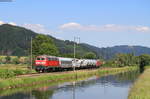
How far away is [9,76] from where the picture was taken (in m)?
52.5

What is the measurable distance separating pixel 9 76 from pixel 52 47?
223 feet

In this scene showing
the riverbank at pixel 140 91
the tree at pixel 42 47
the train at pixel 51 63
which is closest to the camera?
the riverbank at pixel 140 91

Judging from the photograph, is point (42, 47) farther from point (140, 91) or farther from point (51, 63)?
point (140, 91)

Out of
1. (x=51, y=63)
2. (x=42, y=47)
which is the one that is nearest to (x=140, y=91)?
(x=51, y=63)

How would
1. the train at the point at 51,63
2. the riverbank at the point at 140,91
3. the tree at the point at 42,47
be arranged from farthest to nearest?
A: the tree at the point at 42,47 → the train at the point at 51,63 → the riverbank at the point at 140,91

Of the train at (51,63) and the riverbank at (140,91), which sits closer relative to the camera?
the riverbank at (140,91)

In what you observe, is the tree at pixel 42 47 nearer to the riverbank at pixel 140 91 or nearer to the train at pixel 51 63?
the train at pixel 51 63

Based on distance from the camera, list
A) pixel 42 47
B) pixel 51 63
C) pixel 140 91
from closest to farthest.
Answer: pixel 140 91 → pixel 51 63 → pixel 42 47

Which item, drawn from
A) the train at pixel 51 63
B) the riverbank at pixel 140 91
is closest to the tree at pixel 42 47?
the train at pixel 51 63

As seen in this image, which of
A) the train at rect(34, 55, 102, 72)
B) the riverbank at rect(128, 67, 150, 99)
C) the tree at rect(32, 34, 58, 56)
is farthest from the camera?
the tree at rect(32, 34, 58, 56)

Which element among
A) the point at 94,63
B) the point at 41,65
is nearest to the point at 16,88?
the point at 41,65

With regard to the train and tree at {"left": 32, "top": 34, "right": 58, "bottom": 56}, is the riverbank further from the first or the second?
tree at {"left": 32, "top": 34, "right": 58, "bottom": 56}

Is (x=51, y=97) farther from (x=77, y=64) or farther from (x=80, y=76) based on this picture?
(x=77, y=64)

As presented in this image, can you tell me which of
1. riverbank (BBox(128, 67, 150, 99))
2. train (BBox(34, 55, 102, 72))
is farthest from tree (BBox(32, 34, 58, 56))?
riverbank (BBox(128, 67, 150, 99))
